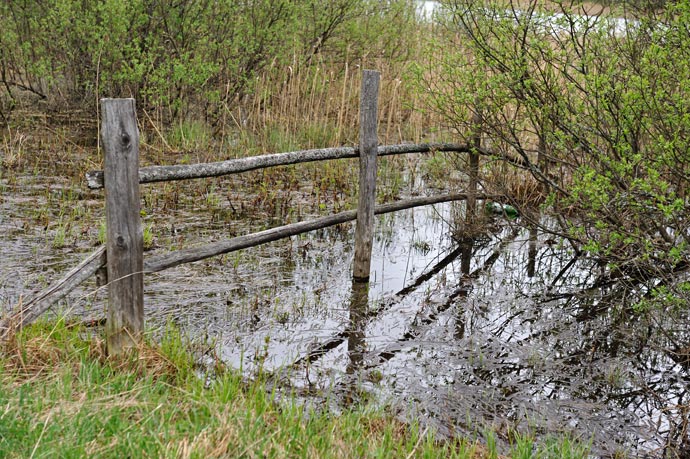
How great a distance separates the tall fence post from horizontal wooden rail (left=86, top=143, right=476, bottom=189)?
0.52 feet

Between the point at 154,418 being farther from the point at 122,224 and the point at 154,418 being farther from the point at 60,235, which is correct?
the point at 60,235

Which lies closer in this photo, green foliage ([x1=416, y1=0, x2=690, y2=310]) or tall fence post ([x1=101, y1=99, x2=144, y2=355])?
tall fence post ([x1=101, y1=99, x2=144, y2=355])

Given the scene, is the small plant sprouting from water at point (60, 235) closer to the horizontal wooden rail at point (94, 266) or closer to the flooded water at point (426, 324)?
the flooded water at point (426, 324)

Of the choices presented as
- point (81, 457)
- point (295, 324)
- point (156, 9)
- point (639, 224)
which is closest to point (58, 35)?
point (156, 9)

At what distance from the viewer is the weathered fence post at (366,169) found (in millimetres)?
6078

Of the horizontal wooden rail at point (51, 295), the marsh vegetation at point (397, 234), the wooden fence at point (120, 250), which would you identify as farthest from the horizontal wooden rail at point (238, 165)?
the horizontal wooden rail at point (51, 295)

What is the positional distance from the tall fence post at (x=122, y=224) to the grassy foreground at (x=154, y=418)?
17 cm

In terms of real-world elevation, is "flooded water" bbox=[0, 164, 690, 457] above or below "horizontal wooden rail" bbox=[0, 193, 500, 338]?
below

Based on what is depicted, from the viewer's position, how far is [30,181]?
28.1 feet

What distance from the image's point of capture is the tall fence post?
3926 mm

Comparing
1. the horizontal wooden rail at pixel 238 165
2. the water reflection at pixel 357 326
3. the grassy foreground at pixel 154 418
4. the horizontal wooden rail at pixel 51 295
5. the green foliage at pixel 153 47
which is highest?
the green foliage at pixel 153 47

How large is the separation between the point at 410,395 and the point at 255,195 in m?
4.87

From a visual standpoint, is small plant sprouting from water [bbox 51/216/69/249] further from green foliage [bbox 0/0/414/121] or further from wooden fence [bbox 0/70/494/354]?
green foliage [bbox 0/0/414/121]

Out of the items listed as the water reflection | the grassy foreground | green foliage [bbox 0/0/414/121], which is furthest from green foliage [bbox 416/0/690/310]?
green foliage [bbox 0/0/414/121]
